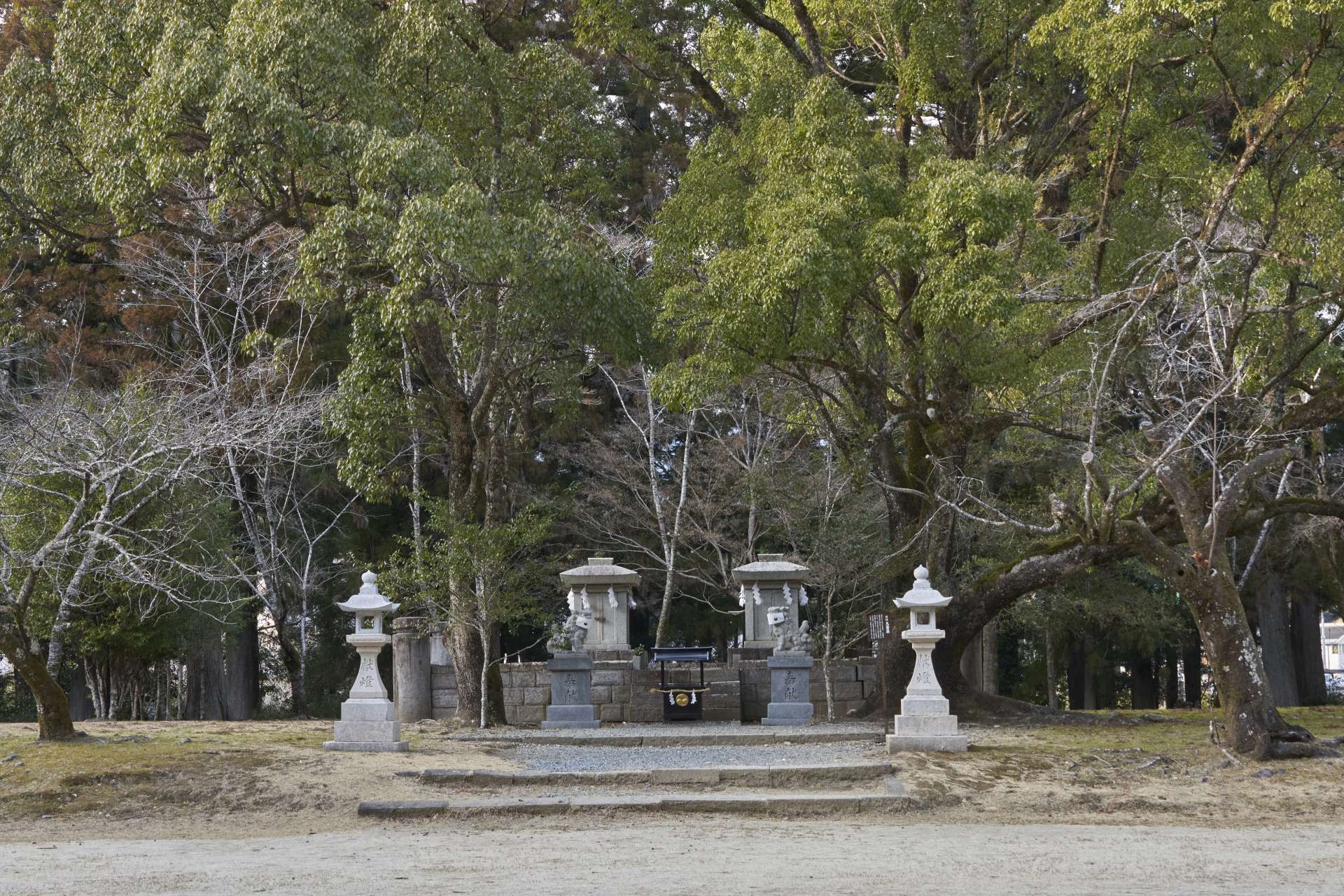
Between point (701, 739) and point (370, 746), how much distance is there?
331cm

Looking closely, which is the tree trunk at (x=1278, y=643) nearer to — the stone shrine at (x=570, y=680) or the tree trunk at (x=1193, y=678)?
the tree trunk at (x=1193, y=678)

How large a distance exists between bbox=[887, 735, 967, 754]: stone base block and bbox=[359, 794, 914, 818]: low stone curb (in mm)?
1834

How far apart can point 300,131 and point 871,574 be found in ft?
27.8

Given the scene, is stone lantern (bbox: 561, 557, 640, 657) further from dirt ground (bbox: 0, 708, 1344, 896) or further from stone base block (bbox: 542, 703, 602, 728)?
dirt ground (bbox: 0, 708, 1344, 896)

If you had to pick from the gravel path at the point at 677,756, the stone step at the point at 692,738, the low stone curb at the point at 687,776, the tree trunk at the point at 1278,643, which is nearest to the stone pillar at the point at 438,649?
the stone step at the point at 692,738

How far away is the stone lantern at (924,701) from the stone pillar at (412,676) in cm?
640

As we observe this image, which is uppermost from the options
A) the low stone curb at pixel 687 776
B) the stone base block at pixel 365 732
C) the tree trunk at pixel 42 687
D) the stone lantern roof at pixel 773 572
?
the stone lantern roof at pixel 773 572

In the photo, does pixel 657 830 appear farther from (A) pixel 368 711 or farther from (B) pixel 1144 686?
(B) pixel 1144 686

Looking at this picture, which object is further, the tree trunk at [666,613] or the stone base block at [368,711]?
the tree trunk at [666,613]

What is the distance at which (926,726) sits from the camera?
35.1 feet

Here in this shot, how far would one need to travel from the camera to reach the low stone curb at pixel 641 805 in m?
8.59

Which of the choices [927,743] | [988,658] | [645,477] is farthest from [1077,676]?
[927,743]

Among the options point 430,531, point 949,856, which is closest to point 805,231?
point 949,856

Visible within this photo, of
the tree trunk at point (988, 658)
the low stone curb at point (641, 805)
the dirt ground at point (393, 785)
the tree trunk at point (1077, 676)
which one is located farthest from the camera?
the tree trunk at point (1077, 676)
